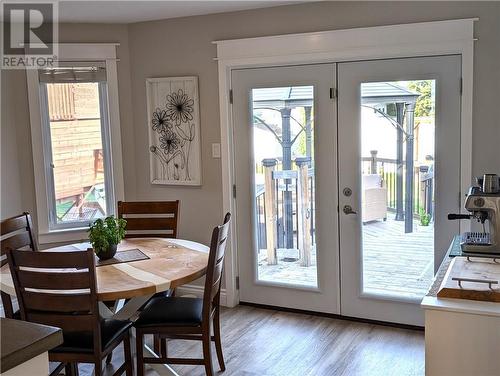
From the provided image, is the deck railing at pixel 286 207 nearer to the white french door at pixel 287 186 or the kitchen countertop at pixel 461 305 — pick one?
the white french door at pixel 287 186

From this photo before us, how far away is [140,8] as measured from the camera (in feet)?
12.9

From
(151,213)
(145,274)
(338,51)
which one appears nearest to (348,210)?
(338,51)

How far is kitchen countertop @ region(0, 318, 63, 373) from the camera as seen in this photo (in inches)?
49.9

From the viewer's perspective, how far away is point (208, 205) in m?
4.48

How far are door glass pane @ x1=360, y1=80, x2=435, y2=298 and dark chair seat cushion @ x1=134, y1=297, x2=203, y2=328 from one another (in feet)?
4.79

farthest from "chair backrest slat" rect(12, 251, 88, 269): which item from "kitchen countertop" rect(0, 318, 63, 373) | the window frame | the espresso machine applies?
the window frame

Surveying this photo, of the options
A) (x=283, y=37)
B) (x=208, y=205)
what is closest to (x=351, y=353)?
(x=208, y=205)

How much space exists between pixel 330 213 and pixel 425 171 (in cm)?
75

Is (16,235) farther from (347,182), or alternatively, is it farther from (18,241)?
(347,182)

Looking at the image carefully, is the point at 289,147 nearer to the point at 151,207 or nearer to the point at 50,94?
the point at 151,207

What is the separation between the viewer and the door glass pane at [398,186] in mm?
3670

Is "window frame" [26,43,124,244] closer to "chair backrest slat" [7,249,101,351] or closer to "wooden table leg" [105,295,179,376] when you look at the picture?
"wooden table leg" [105,295,179,376]

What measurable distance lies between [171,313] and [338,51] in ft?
6.95

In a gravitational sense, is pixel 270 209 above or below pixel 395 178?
below
